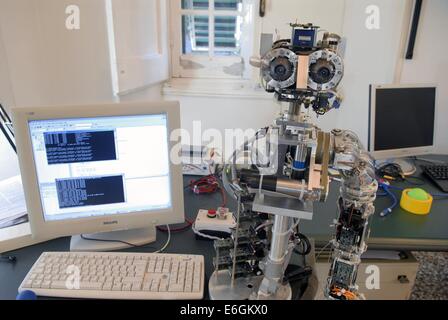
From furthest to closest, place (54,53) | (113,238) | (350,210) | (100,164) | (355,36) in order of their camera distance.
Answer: (355,36), (54,53), (113,238), (100,164), (350,210)

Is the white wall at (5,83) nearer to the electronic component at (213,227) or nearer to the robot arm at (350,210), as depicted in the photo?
the electronic component at (213,227)

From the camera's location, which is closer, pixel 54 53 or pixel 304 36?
pixel 304 36

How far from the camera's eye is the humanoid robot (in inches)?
27.5

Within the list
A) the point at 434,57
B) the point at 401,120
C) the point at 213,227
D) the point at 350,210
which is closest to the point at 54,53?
the point at 213,227

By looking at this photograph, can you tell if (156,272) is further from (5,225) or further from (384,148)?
(384,148)

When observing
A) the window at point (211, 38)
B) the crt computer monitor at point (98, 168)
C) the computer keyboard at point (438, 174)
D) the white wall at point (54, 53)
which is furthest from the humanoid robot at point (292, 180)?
the window at point (211, 38)

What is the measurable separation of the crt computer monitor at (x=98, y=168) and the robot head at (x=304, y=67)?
14.1 inches

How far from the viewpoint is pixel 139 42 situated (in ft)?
7.04

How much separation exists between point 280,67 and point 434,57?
2029mm

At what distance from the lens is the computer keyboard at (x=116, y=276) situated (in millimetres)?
864

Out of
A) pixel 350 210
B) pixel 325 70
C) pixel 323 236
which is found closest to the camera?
pixel 325 70

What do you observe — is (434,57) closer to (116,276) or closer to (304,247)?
(304,247)

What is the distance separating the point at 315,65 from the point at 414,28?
1891 mm

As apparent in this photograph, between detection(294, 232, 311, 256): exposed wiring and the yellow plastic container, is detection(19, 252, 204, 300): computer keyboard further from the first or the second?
the yellow plastic container
